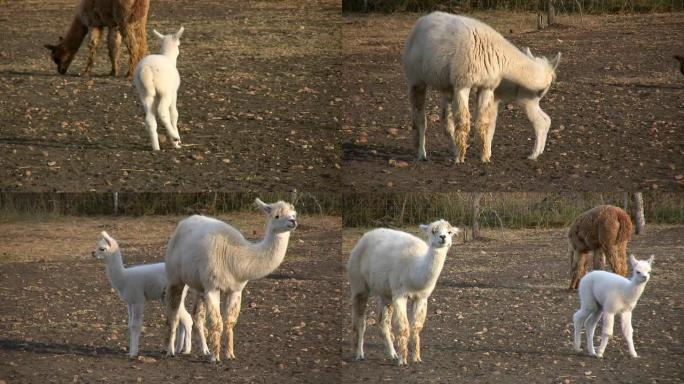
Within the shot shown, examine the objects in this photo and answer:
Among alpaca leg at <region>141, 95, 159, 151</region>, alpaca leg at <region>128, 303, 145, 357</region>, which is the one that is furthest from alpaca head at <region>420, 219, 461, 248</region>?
alpaca leg at <region>141, 95, 159, 151</region>

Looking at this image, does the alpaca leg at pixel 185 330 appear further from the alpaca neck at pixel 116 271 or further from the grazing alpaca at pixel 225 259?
the alpaca neck at pixel 116 271

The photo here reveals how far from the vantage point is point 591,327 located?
28.6ft

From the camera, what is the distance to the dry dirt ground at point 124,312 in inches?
317

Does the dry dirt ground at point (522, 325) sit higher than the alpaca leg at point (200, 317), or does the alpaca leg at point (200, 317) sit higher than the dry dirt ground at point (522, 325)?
the alpaca leg at point (200, 317)

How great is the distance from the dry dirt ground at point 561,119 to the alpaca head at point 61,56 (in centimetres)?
357

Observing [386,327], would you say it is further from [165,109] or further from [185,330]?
[165,109]

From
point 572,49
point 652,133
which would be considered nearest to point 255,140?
point 652,133

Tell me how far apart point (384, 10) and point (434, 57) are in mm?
10563

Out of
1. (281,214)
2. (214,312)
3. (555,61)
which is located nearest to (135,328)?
(214,312)

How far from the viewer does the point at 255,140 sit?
11.0m

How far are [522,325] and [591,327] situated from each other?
3.38 feet

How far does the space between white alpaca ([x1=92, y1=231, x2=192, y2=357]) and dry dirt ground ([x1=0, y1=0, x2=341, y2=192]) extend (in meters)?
1.24

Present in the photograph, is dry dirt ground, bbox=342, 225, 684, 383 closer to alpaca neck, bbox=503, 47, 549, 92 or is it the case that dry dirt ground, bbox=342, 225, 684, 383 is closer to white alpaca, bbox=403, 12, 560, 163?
white alpaca, bbox=403, 12, 560, 163

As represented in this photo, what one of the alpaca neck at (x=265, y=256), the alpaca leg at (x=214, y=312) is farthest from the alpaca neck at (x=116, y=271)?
the alpaca neck at (x=265, y=256)
